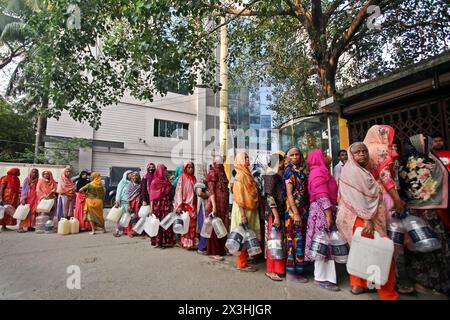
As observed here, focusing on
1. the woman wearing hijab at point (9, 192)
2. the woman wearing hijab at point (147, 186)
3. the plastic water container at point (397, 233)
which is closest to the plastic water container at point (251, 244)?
the plastic water container at point (397, 233)

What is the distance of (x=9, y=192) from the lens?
22.7 ft

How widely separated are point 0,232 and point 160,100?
12.3 meters

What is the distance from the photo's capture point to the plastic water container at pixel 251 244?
3.44m

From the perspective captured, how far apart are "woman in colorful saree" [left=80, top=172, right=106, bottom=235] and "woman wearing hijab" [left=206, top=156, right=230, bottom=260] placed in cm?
364

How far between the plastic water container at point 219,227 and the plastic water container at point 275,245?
92cm

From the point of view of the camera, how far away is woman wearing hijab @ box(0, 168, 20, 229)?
6844 mm

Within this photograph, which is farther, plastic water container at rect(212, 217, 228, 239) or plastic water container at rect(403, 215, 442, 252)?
plastic water container at rect(212, 217, 228, 239)

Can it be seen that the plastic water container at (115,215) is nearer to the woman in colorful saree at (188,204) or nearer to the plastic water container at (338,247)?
the woman in colorful saree at (188,204)

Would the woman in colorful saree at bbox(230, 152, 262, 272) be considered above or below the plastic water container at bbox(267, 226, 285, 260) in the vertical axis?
above

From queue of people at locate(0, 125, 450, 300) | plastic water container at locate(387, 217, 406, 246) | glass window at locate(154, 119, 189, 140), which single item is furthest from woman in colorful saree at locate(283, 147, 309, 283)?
glass window at locate(154, 119, 189, 140)

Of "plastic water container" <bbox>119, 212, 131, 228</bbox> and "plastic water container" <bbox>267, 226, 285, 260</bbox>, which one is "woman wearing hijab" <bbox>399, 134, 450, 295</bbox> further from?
"plastic water container" <bbox>119, 212, 131, 228</bbox>

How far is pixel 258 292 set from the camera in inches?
115

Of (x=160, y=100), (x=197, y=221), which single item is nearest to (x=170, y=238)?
(x=197, y=221)

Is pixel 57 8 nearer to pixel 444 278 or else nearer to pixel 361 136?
pixel 361 136
